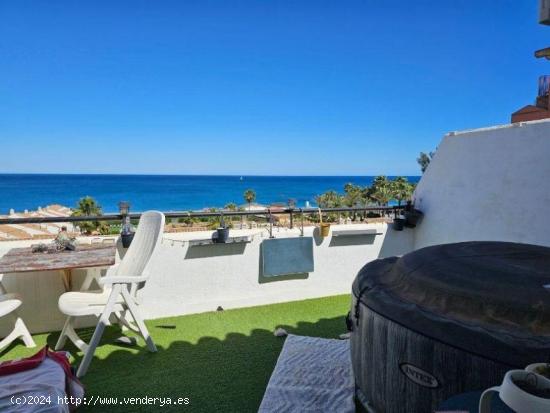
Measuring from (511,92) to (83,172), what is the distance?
338 feet

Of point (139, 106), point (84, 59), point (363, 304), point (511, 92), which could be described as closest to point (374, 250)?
point (363, 304)

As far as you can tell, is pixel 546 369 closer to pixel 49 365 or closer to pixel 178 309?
pixel 49 365

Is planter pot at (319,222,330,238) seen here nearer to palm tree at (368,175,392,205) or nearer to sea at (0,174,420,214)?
palm tree at (368,175,392,205)

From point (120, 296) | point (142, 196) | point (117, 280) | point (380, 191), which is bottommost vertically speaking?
point (142, 196)

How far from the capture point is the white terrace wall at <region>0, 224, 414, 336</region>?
327cm

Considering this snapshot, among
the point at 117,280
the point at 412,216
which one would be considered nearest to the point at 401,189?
the point at 412,216

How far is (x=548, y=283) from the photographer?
1.56 m

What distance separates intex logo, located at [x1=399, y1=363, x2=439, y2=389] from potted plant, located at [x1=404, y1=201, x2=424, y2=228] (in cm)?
338

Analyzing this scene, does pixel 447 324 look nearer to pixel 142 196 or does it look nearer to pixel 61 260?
pixel 61 260

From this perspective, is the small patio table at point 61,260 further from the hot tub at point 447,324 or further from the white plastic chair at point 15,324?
the hot tub at point 447,324

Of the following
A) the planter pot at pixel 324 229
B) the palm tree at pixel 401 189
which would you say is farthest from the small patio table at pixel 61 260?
the palm tree at pixel 401 189

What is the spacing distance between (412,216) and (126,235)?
3.54 m

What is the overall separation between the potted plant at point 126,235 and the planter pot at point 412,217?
3412mm

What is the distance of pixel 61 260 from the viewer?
8.75ft
